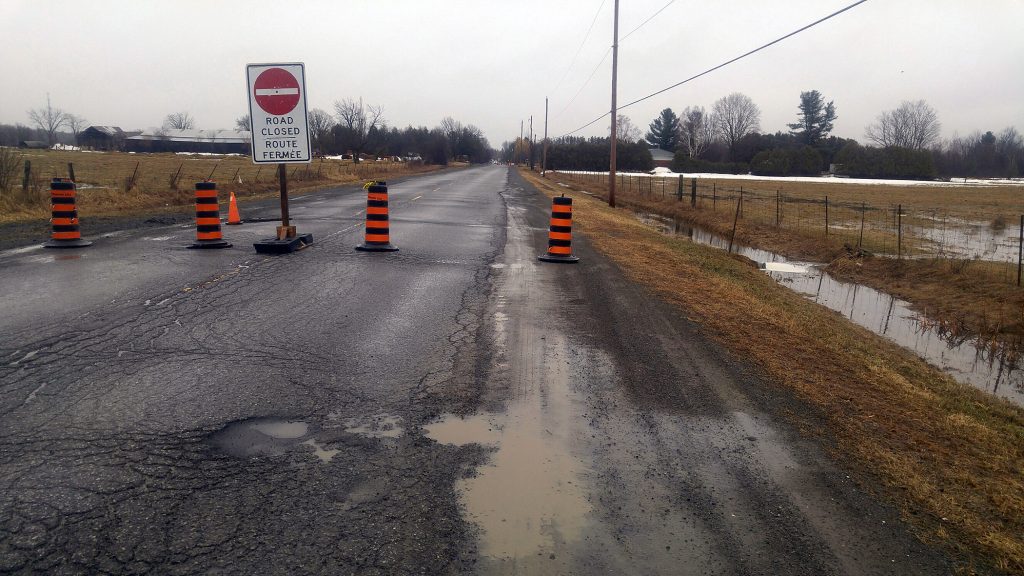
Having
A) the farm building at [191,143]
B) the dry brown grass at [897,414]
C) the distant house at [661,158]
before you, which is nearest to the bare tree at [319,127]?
the farm building at [191,143]

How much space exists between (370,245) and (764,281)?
756 centimetres

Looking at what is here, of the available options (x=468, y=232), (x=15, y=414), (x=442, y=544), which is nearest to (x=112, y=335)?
(x=15, y=414)

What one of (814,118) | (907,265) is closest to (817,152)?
(814,118)

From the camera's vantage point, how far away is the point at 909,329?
401 inches

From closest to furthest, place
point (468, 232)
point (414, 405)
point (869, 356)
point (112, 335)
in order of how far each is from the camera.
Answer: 1. point (414, 405)
2. point (112, 335)
3. point (869, 356)
4. point (468, 232)

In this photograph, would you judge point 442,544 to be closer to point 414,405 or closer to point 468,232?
point 414,405

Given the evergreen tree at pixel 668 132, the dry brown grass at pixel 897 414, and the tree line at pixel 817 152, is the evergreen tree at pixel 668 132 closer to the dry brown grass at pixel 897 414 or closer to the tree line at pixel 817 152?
the tree line at pixel 817 152

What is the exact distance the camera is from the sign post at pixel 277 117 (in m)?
11.0

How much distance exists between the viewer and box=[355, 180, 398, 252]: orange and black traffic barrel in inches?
469

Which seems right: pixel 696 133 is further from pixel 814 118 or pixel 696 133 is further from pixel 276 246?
pixel 276 246

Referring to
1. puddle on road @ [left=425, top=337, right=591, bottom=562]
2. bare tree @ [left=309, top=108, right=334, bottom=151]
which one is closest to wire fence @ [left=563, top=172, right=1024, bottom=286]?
puddle on road @ [left=425, top=337, right=591, bottom=562]

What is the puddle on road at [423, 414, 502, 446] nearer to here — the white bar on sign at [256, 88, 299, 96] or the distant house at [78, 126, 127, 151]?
the white bar on sign at [256, 88, 299, 96]

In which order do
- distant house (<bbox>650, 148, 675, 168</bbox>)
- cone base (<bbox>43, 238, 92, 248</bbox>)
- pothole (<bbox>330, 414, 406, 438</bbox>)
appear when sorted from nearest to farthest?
pothole (<bbox>330, 414, 406, 438</bbox>) < cone base (<bbox>43, 238, 92, 248</bbox>) < distant house (<bbox>650, 148, 675, 168</bbox>)

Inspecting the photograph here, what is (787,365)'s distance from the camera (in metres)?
6.27
